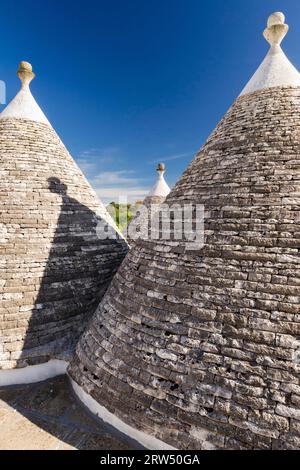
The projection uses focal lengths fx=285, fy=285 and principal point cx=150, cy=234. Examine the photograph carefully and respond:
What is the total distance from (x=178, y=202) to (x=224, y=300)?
2168 millimetres

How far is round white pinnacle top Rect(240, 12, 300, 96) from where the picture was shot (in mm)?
5680

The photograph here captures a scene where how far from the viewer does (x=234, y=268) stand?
13.8 ft

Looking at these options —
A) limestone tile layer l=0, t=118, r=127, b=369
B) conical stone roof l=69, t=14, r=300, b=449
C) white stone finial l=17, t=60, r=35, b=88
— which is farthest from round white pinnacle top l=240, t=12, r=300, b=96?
white stone finial l=17, t=60, r=35, b=88

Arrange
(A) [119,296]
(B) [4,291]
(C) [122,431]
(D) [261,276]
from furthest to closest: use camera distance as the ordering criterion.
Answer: (B) [4,291] → (A) [119,296] → (C) [122,431] → (D) [261,276]

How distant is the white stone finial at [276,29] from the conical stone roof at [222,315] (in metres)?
1.25

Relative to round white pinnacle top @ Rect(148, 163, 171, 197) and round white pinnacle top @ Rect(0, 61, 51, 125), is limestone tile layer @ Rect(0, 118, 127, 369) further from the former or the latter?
round white pinnacle top @ Rect(148, 163, 171, 197)

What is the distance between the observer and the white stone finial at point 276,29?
6.04m

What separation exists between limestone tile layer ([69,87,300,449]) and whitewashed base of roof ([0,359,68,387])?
795mm

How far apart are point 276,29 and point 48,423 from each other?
879 cm

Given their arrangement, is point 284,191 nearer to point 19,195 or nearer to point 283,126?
point 283,126

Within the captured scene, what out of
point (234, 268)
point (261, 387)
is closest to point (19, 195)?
point (234, 268)

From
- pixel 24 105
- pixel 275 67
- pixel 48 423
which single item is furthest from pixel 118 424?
pixel 24 105

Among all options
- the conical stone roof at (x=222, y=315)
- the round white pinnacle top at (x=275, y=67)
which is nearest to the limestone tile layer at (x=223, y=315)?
the conical stone roof at (x=222, y=315)

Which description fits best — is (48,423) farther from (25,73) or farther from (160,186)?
(160,186)
